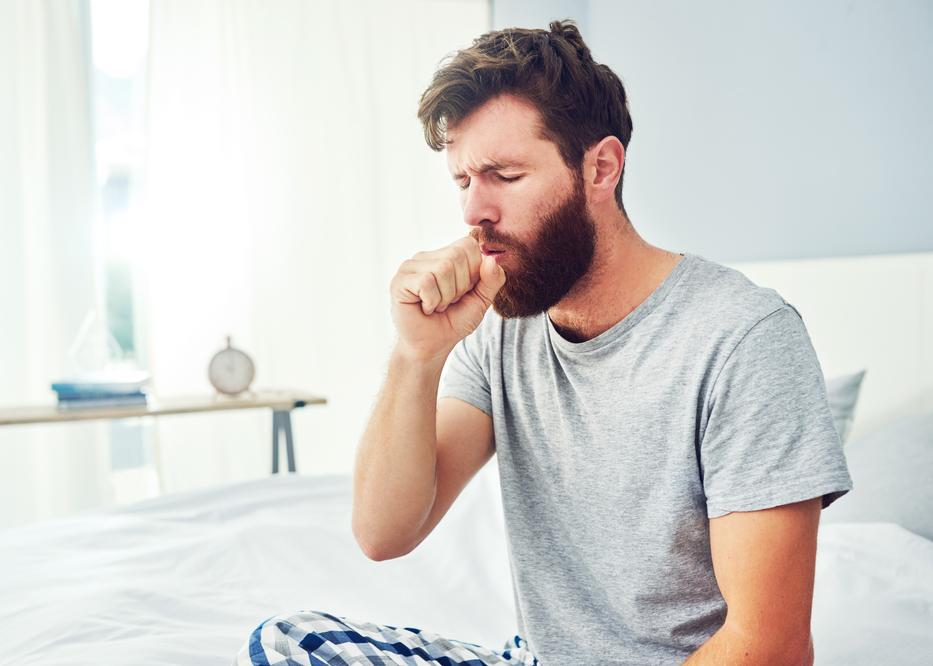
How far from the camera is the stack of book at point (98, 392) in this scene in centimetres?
Answer: 232

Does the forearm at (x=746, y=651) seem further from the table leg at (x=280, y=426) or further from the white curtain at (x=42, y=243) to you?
the white curtain at (x=42, y=243)

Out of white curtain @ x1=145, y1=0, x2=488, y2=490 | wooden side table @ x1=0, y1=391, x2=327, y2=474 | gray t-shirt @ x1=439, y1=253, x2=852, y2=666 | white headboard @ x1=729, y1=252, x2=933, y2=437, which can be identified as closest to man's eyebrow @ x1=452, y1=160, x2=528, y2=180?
gray t-shirt @ x1=439, y1=253, x2=852, y2=666

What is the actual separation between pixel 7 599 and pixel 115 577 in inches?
5.9

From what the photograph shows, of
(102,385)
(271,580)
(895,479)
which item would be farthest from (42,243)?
(895,479)

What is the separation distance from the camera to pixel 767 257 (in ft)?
6.61

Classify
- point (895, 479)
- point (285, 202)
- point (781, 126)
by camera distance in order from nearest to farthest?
point (895, 479) → point (781, 126) → point (285, 202)

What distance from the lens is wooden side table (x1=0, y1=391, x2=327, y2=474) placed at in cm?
221

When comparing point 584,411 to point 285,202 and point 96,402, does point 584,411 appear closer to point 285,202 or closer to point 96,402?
point 96,402

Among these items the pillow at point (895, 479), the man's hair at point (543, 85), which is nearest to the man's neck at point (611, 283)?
the man's hair at point (543, 85)

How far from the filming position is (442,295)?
3.20 feet

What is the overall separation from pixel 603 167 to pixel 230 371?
1.85m

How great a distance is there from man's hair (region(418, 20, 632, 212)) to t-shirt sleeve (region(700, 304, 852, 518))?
37 centimetres

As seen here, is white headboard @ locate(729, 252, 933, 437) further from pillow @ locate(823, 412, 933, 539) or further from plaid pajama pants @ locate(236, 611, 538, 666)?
plaid pajama pants @ locate(236, 611, 538, 666)

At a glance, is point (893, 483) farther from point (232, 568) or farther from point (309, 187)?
point (309, 187)
